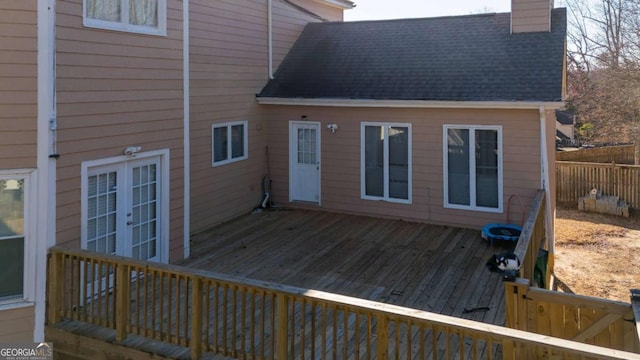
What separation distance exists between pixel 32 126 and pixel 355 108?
6611mm

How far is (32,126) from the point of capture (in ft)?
18.6

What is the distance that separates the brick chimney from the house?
25mm

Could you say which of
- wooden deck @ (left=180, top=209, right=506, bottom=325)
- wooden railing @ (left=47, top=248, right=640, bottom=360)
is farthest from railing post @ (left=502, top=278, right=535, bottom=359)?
wooden deck @ (left=180, top=209, right=506, bottom=325)

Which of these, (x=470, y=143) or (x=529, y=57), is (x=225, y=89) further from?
(x=529, y=57)

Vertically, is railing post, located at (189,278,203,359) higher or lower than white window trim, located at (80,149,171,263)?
lower

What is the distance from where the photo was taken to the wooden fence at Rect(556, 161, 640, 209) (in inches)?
635

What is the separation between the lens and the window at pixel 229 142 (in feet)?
33.7

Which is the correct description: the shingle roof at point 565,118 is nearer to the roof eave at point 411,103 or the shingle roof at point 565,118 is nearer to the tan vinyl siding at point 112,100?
the roof eave at point 411,103

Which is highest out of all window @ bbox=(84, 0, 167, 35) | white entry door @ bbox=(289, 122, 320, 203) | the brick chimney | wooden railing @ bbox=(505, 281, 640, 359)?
the brick chimney

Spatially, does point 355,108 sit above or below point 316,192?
above

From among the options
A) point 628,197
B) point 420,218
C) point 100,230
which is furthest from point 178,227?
point 628,197

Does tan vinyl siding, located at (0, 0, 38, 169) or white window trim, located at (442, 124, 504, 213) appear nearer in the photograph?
tan vinyl siding, located at (0, 0, 38, 169)

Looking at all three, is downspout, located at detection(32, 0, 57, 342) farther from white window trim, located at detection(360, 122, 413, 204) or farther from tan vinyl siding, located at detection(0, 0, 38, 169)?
white window trim, located at detection(360, 122, 413, 204)

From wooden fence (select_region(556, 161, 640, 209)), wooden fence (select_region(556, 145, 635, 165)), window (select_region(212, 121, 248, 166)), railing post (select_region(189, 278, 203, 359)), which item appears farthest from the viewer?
wooden fence (select_region(556, 145, 635, 165))
